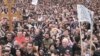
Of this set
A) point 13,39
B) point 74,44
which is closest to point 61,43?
point 74,44

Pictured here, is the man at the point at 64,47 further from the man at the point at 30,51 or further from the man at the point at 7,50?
the man at the point at 7,50

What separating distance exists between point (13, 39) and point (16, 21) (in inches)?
217

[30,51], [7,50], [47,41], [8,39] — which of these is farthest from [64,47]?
[8,39]

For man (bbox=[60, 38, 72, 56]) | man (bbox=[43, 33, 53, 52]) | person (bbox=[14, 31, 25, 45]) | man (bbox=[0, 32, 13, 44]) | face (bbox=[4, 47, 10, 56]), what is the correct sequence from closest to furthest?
face (bbox=[4, 47, 10, 56]), man (bbox=[60, 38, 72, 56]), person (bbox=[14, 31, 25, 45]), man (bbox=[0, 32, 13, 44]), man (bbox=[43, 33, 53, 52])

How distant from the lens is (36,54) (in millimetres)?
18109

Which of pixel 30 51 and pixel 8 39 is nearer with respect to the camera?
pixel 30 51

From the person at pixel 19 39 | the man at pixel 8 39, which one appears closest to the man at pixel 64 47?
the person at pixel 19 39

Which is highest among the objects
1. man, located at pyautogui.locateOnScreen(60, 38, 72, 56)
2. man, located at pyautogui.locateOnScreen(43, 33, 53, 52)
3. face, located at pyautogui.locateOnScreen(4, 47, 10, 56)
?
face, located at pyautogui.locateOnScreen(4, 47, 10, 56)

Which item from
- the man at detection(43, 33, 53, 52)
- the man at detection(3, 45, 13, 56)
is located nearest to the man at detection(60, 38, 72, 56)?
the man at detection(43, 33, 53, 52)

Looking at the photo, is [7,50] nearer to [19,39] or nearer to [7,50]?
[7,50]

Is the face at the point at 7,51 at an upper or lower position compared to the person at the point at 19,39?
upper

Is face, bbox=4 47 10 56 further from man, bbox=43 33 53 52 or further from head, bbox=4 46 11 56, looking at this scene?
man, bbox=43 33 53 52

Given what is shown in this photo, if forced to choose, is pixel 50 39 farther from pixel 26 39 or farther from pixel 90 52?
pixel 90 52

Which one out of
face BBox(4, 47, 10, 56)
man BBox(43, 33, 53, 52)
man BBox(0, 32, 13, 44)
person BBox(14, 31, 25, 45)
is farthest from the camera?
man BBox(43, 33, 53, 52)
